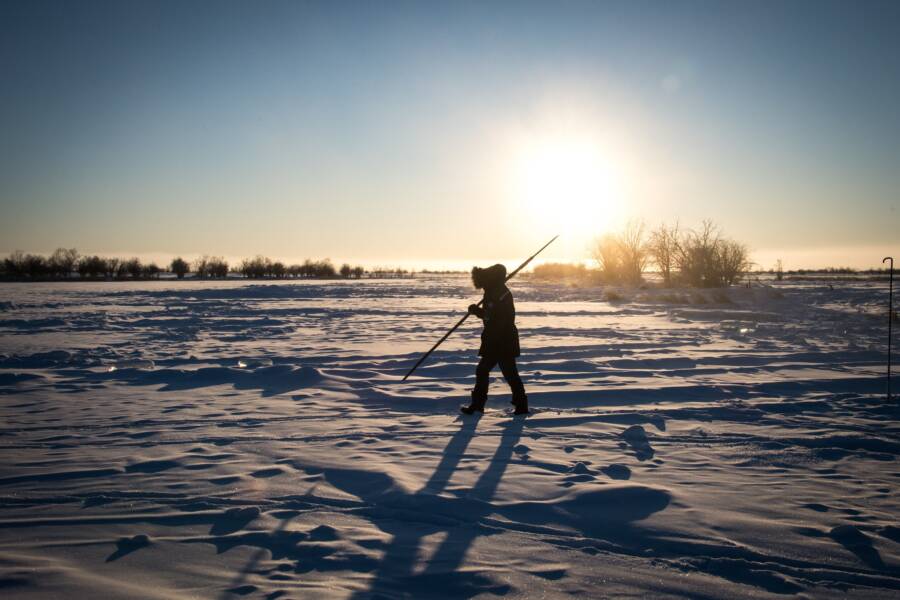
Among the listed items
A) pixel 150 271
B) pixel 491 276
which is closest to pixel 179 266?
pixel 150 271

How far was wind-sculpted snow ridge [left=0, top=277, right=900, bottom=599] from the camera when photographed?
2.43 metres

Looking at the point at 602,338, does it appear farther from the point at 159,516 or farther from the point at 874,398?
the point at 159,516

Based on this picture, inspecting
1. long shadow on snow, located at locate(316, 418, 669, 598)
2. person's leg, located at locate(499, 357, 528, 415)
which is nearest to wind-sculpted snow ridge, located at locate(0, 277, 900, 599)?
long shadow on snow, located at locate(316, 418, 669, 598)

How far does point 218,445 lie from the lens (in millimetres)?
4414

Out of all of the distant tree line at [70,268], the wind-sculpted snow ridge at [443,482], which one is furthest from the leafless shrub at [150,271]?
the wind-sculpted snow ridge at [443,482]

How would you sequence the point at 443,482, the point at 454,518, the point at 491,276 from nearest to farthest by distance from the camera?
the point at 454,518, the point at 443,482, the point at 491,276

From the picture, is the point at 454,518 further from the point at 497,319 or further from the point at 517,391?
the point at 497,319

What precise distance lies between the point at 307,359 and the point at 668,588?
7604 millimetres

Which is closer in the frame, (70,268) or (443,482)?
(443,482)

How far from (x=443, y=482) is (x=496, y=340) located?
232 cm

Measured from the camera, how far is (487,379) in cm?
549

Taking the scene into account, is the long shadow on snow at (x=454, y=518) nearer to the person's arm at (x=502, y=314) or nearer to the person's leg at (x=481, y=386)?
the person's leg at (x=481, y=386)

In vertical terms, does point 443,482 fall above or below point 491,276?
below

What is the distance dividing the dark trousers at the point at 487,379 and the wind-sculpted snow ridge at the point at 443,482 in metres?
0.26
